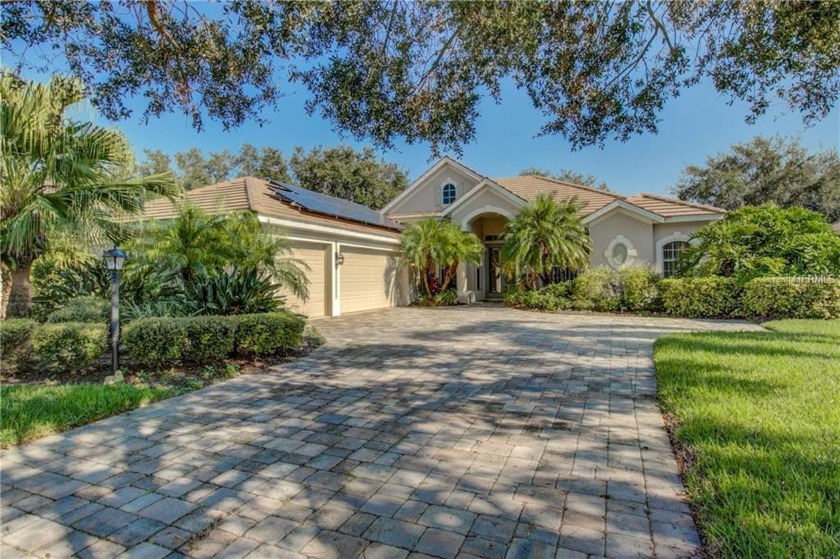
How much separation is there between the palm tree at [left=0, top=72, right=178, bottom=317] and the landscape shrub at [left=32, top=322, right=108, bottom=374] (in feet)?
5.14

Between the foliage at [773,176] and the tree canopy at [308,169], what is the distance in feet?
79.6

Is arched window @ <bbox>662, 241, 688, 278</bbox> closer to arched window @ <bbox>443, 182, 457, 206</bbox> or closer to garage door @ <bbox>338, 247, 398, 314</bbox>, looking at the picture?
arched window @ <bbox>443, 182, 457, 206</bbox>

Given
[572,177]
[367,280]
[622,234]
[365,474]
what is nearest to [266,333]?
[365,474]

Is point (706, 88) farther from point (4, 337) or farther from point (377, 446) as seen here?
point (4, 337)

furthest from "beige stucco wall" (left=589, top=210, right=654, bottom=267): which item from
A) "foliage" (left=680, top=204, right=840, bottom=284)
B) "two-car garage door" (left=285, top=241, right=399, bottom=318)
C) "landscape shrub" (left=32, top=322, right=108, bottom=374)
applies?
"landscape shrub" (left=32, top=322, right=108, bottom=374)

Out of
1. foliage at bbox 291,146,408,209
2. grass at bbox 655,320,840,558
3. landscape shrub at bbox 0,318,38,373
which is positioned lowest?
grass at bbox 655,320,840,558

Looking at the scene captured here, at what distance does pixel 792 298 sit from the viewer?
A: 40.6 feet

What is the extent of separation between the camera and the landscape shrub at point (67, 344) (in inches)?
259

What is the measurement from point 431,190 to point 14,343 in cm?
1835

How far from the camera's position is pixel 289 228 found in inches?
505

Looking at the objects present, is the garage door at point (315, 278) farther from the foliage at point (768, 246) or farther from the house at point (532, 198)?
the foliage at point (768, 246)

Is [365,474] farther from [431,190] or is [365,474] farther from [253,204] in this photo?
[431,190]

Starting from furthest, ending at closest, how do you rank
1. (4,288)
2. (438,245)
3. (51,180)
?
1. (438,245)
2. (4,288)
3. (51,180)

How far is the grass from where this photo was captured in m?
2.47
